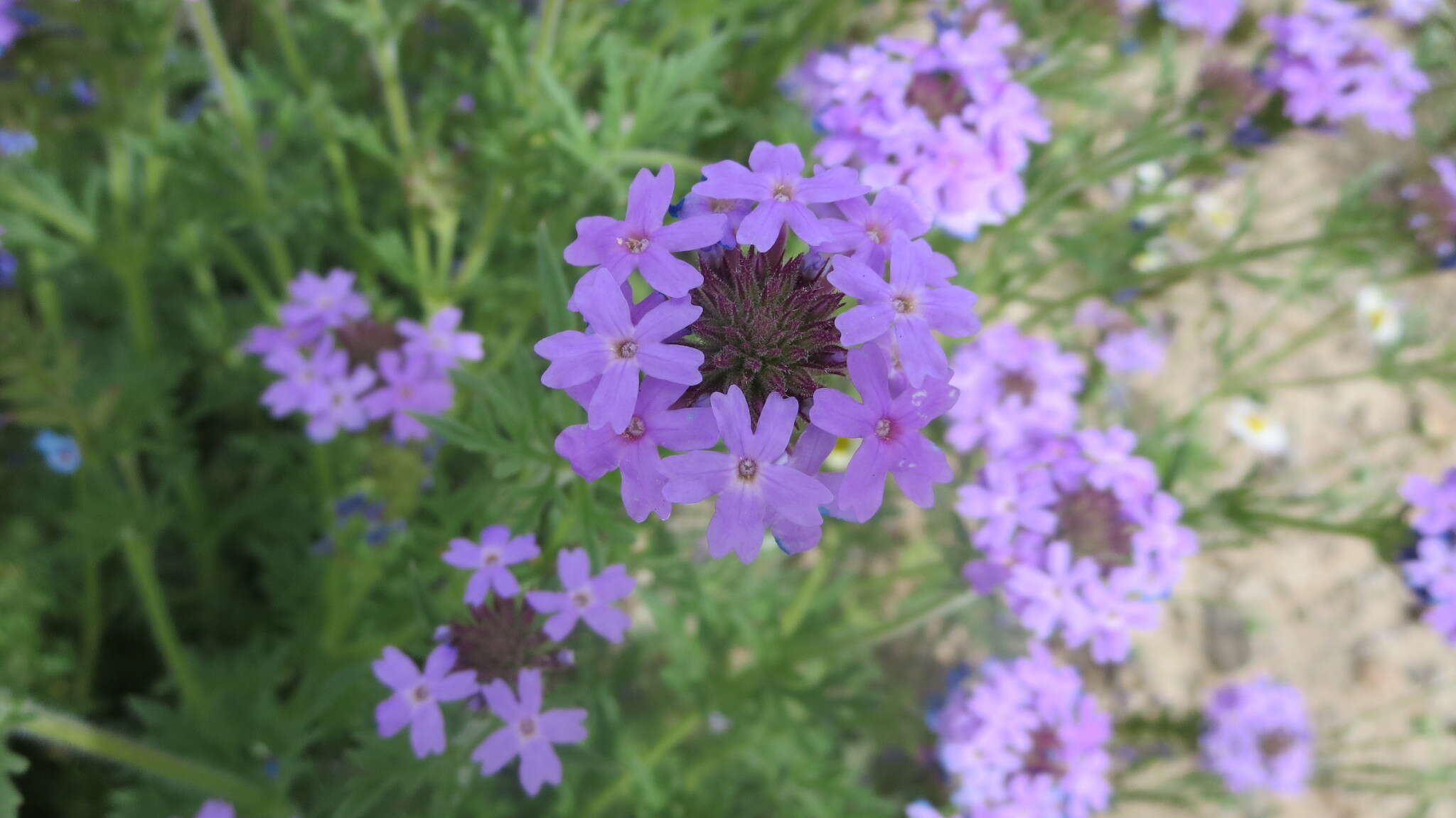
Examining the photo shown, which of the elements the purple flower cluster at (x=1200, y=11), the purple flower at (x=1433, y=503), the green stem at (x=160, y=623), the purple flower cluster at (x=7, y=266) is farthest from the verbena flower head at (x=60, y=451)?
the purple flower cluster at (x=1200, y=11)

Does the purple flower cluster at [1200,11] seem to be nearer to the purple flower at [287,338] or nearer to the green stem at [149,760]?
the purple flower at [287,338]

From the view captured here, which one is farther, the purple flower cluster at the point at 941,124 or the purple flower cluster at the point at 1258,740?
the purple flower cluster at the point at 1258,740

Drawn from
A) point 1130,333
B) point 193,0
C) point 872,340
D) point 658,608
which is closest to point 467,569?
point 658,608

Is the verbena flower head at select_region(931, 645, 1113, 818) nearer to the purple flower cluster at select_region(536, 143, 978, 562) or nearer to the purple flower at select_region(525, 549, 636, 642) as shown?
the purple flower at select_region(525, 549, 636, 642)

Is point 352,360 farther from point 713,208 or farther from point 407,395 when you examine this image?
point 713,208

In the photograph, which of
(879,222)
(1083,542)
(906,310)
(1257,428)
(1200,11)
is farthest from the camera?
(1257,428)

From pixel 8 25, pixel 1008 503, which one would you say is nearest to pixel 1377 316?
pixel 1008 503

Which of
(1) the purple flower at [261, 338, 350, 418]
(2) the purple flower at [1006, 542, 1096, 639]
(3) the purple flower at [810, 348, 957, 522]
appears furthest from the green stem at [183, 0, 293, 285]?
(2) the purple flower at [1006, 542, 1096, 639]
